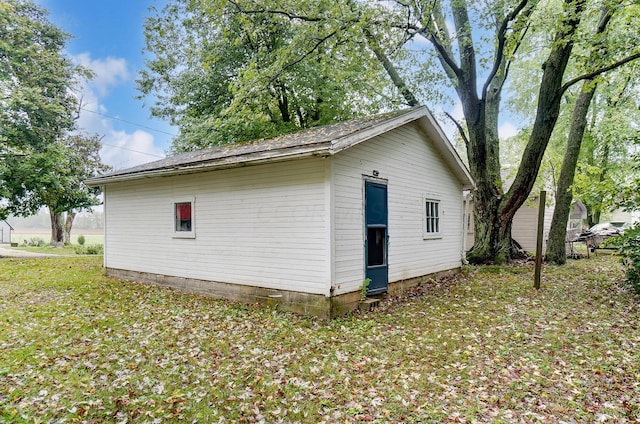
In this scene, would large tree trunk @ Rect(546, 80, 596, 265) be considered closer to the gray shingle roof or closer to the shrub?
the shrub

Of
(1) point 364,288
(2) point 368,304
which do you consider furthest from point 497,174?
(2) point 368,304

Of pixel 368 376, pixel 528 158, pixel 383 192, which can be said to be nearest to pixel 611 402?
pixel 368 376

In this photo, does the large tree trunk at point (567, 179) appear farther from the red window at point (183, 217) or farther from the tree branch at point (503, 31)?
the red window at point (183, 217)

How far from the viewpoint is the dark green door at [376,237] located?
7320 mm

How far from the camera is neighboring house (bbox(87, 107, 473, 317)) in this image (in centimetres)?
652

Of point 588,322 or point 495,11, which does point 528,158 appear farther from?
point 588,322

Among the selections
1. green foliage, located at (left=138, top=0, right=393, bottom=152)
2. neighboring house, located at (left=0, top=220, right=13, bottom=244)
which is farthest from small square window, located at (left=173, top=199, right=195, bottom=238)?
neighboring house, located at (left=0, top=220, right=13, bottom=244)

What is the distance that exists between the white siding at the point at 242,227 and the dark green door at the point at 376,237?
4.22ft

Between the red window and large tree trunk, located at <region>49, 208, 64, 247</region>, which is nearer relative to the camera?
the red window

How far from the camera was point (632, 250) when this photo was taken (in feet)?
27.3

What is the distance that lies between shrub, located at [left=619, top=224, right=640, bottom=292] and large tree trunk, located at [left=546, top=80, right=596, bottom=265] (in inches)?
182

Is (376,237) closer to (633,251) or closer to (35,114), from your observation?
(633,251)

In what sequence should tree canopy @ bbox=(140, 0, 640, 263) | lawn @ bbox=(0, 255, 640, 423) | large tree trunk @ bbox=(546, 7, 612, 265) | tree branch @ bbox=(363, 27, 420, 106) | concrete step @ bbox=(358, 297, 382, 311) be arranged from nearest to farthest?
lawn @ bbox=(0, 255, 640, 423) < concrete step @ bbox=(358, 297, 382, 311) < tree canopy @ bbox=(140, 0, 640, 263) < large tree trunk @ bbox=(546, 7, 612, 265) < tree branch @ bbox=(363, 27, 420, 106)

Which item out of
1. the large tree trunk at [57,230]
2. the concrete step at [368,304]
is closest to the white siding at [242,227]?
the concrete step at [368,304]
